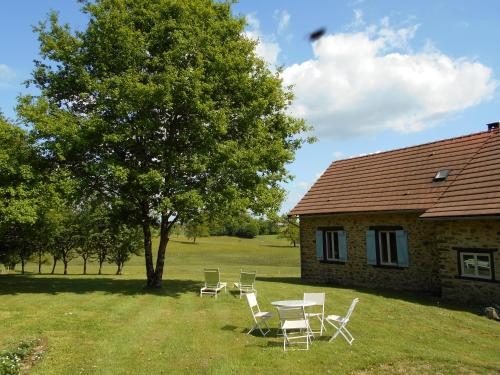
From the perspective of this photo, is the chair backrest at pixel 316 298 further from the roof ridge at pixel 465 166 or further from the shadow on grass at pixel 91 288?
the roof ridge at pixel 465 166

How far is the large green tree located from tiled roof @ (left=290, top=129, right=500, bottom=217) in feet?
15.7

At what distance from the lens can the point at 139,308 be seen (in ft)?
42.1

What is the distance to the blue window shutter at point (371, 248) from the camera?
18297 mm

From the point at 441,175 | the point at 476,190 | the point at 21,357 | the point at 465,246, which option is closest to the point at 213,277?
the point at 21,357

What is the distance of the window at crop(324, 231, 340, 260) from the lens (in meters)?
20.5

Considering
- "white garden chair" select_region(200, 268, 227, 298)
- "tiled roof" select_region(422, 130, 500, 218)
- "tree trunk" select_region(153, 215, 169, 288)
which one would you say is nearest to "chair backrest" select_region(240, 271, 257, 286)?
"white garden chair" select_region(200, 268, 227, 298)

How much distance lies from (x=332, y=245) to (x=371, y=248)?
2633mm

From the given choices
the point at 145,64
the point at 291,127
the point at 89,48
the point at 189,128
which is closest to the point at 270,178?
the point at 291,127

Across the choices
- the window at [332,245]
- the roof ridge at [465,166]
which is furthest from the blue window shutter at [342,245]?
the roof ridge at [465,166]

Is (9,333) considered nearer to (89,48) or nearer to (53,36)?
(89,48)

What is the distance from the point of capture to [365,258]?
18812 mm

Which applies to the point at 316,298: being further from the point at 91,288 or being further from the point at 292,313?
the point at 91,288

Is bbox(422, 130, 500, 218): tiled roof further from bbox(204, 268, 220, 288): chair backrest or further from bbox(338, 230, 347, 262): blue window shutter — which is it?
bbox(204, 268, 220, 288): chair backrest

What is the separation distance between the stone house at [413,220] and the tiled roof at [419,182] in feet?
0.14
